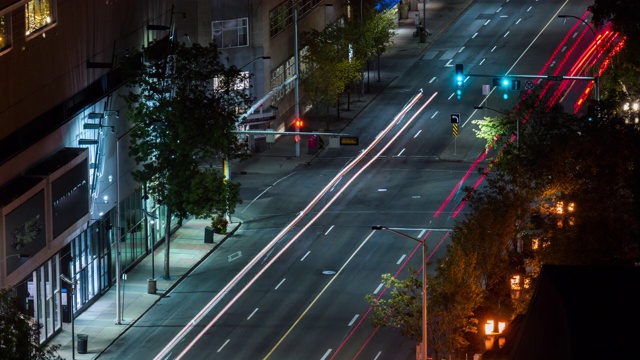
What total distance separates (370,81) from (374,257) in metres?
44.1

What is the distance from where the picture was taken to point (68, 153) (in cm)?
6919

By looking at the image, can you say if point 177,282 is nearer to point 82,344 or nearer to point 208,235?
point 208,235

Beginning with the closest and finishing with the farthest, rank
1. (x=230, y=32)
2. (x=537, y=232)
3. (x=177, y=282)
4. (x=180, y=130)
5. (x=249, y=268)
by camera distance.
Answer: (x=537, y=232), (x=180, y=130), (x=177, y=282), (x=249, y=268), (x=230, y=32)

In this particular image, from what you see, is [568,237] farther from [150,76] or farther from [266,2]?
[266,2]

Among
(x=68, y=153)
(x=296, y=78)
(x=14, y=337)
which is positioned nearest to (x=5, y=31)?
(x=68, y=153)

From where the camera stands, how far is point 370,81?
12150 centimetres

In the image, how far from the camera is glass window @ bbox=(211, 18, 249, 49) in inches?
3880

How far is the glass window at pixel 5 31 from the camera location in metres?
61.6

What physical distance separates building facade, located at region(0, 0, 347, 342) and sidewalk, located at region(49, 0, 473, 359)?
93 cm

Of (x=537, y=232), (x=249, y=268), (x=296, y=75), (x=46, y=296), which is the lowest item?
(x=249, y=268)

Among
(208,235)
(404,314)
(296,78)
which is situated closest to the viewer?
(404,314)

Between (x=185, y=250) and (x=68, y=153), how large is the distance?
48.0ft

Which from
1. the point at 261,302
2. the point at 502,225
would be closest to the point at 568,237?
the point at 502,225

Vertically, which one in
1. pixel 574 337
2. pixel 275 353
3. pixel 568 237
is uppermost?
pixel 574 337
